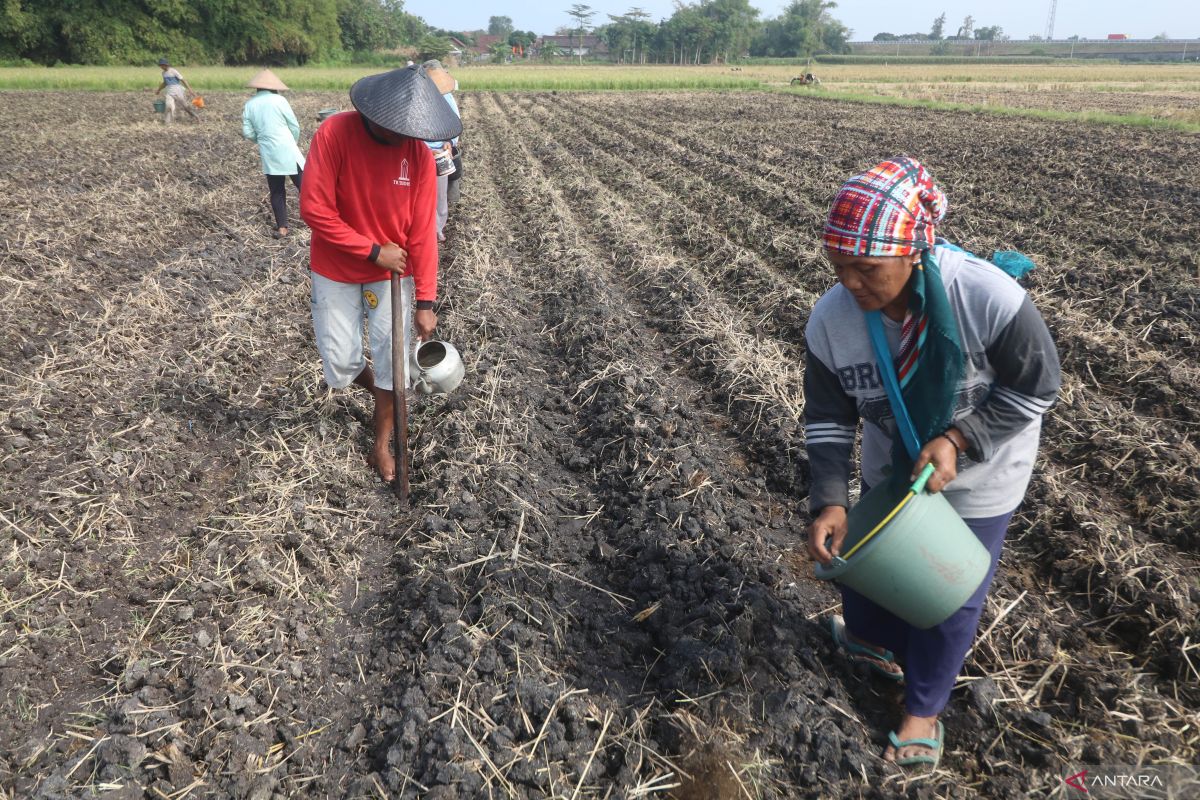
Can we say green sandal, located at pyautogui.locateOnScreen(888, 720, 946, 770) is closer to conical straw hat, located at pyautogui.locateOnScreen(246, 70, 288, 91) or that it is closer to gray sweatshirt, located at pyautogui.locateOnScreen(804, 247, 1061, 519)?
gray sweatshirt, located at pyautogui.locateOnScreen(804, 247, 1061, 519)

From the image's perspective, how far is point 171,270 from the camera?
7125 mm

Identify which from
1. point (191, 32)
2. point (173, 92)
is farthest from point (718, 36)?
point (173, 92)

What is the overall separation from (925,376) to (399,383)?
110 inches

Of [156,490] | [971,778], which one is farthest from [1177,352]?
[156,490]

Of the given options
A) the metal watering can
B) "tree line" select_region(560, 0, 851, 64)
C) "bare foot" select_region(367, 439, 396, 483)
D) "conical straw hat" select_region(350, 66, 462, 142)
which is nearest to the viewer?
"conical straw hat" select_region(350, 66, 462, 142)

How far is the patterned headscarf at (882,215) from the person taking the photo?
1.80 metres

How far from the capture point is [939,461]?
194 centimetres

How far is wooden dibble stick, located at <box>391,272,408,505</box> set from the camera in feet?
12.1

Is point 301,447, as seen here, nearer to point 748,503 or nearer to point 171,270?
point 748,503

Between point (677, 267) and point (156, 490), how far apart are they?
5.14 metres

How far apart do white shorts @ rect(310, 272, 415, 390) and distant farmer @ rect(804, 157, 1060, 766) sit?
2.40 m

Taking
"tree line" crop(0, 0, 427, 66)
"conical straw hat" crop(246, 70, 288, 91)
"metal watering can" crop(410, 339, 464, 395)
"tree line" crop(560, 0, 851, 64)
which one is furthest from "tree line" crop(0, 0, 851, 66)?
"metal watering can" crop(410, 339, 464, 395)

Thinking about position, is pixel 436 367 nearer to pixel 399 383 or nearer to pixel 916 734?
pixel 399 383

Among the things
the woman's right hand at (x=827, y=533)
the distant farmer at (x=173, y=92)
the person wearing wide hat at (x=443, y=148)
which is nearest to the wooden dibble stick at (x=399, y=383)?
the woman's right hand at (x=827, y=533)
